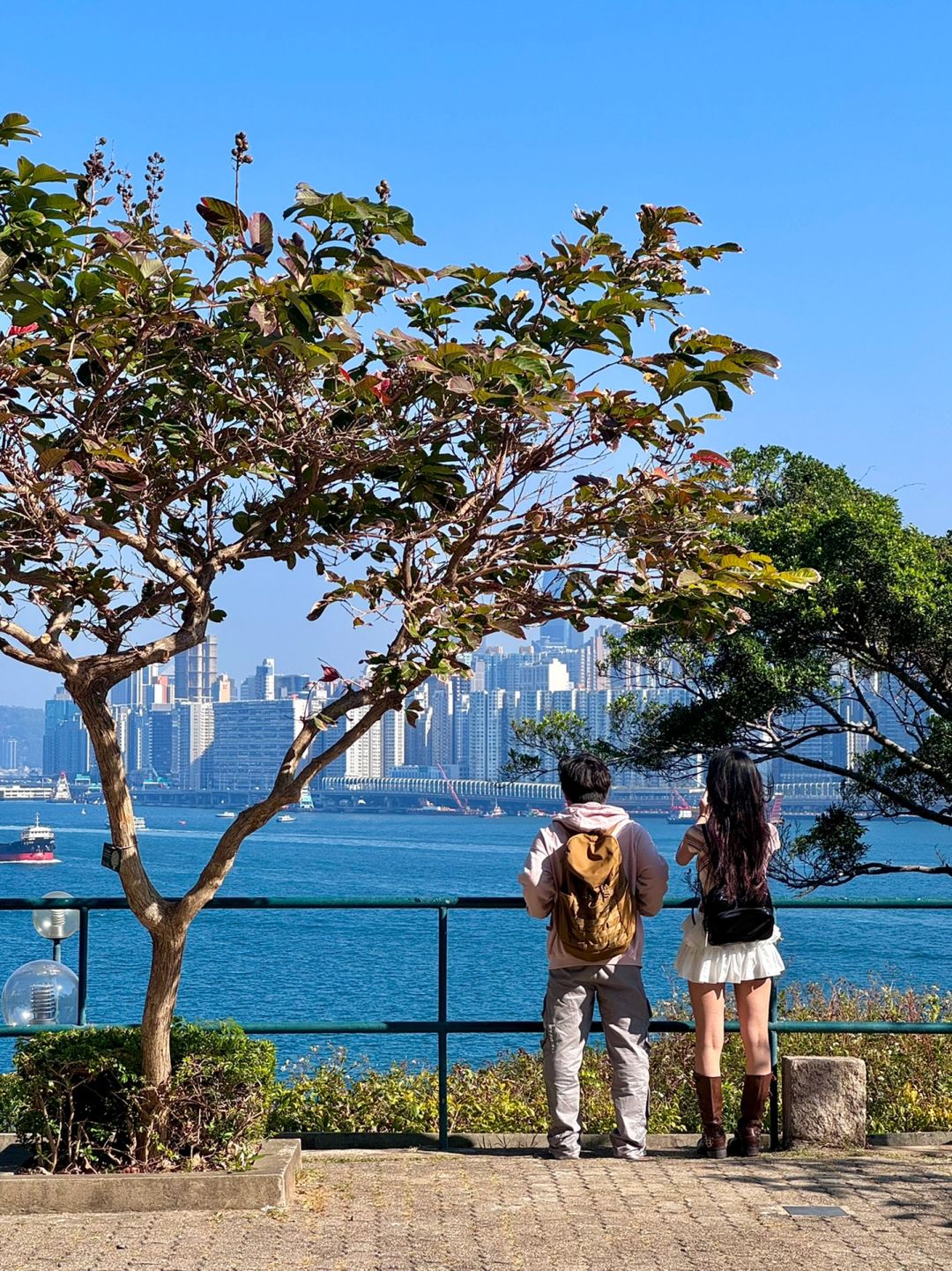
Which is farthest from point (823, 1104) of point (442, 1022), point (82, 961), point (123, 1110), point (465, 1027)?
point (82, 961)

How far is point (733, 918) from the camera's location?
240 inches

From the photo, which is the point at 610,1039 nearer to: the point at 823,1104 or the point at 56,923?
the point at 823,1104

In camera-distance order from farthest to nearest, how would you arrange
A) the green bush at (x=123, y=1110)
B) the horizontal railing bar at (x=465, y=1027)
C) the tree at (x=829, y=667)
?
the tree at (x=829, y=667), the horizontal railing bar at (x=465, y=1027), the green bush at (x=123, y=1110)

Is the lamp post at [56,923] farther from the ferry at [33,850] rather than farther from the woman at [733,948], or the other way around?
the ferry at [33,850]

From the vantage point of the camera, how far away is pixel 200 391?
5508mm

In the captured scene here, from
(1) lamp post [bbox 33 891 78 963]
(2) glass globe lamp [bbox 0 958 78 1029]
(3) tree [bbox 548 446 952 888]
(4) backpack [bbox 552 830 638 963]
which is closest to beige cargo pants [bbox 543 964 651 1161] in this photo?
(4) backpack [bbox 552 830 638 963]

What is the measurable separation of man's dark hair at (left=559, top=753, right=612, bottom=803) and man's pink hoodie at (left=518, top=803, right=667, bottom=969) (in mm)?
38

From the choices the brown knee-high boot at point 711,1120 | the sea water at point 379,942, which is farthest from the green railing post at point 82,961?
the sea water at point 379,942

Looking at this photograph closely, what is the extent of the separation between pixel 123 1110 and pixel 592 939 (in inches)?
79.0

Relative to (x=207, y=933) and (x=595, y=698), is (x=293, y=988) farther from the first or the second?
(x=595, y=698)

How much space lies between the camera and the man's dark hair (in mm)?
6227

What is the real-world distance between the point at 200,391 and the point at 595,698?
114672 millimetres

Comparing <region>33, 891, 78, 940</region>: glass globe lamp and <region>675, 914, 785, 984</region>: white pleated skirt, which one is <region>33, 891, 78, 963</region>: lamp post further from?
<region>675, 914, 785, 984</region>: white pleated skirt

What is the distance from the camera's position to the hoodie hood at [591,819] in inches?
242
